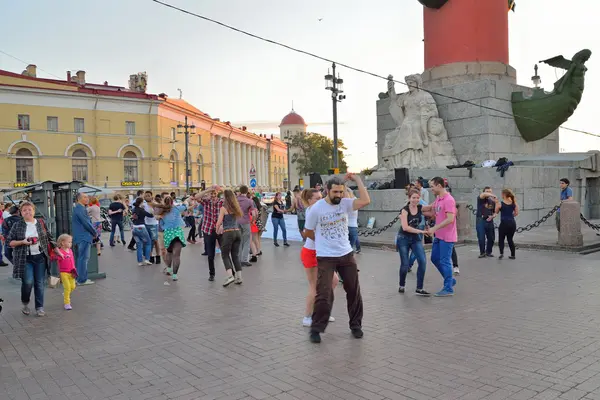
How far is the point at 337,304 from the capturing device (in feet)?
23.0

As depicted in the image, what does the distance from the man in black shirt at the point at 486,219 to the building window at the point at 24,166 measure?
156 feet

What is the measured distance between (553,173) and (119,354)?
48.6 ft

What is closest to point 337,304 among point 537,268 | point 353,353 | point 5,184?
point 353,353

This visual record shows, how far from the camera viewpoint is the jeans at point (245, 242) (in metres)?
10.6

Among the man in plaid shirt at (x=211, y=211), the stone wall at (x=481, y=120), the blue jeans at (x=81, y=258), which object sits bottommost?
the blue jeans at (x=81, y=258)

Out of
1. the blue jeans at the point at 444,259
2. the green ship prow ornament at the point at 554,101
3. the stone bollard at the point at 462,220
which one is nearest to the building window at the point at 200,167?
the green ship prow ornament at the point at 554,101

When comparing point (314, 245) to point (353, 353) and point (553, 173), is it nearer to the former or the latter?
point (353, 353)

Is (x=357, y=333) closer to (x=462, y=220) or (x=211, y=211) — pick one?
(x=211, y=211)

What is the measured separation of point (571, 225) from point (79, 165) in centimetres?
4993

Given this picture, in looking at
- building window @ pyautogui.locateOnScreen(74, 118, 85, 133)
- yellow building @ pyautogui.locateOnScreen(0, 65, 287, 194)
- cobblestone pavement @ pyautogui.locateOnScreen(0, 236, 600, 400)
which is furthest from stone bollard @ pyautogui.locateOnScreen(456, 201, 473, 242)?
building window @ pyautogui.locateOnScreen(74, 118, 85, 133)

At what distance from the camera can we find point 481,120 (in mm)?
17141

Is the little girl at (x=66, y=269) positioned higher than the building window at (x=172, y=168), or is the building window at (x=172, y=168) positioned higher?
the building window at (x=172, y=168)

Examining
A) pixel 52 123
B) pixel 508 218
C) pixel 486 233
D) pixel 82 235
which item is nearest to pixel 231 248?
pixel 82 235

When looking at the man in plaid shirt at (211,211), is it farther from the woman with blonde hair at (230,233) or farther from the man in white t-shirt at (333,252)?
the man in white t-shirt at (333,252)
